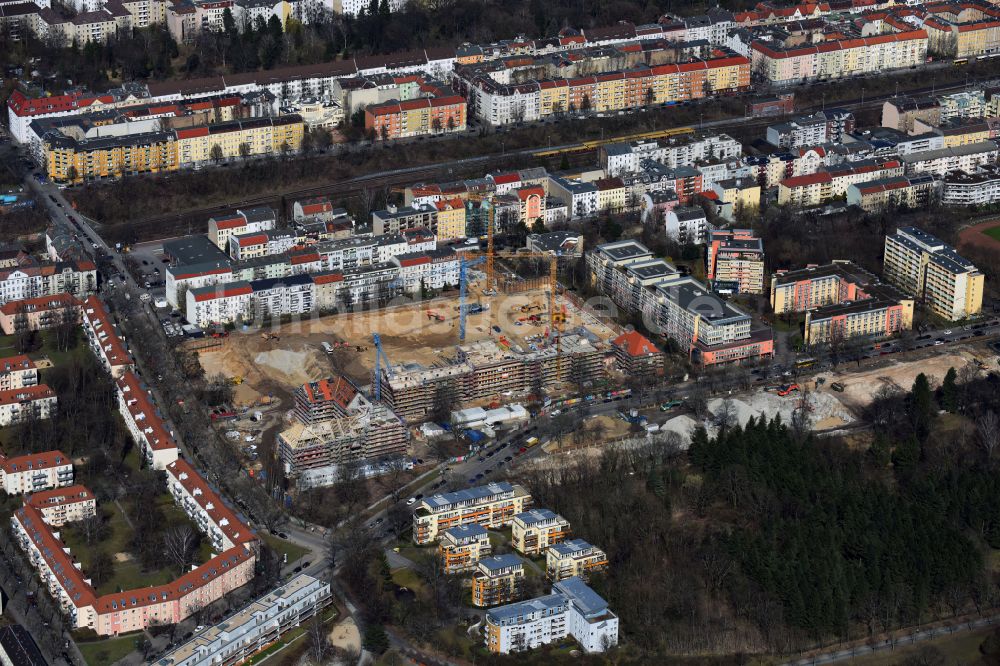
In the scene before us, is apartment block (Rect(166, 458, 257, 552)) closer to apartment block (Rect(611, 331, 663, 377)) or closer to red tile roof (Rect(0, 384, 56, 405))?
red tile roof (Rect(0, 384, 56, 405))

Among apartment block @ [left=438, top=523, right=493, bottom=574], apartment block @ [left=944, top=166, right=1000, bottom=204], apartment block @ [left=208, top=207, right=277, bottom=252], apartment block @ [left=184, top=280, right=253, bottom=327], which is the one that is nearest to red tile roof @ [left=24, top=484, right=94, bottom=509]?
apartment block @ [left=438, top=523, right=493, bottom=574]

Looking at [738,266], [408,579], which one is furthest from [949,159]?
[408,579]

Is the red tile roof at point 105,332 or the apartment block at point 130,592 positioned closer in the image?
the apartment block at point 130,592

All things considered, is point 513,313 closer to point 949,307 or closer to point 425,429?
point 425,429

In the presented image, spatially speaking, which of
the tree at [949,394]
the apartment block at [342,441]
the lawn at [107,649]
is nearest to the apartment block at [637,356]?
the apartment block at [342,441]

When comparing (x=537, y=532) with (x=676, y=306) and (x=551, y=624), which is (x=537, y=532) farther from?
(x=676, y=306)

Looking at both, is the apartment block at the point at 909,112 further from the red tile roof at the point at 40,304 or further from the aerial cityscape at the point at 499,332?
the red tile roof at the point at 40,304
